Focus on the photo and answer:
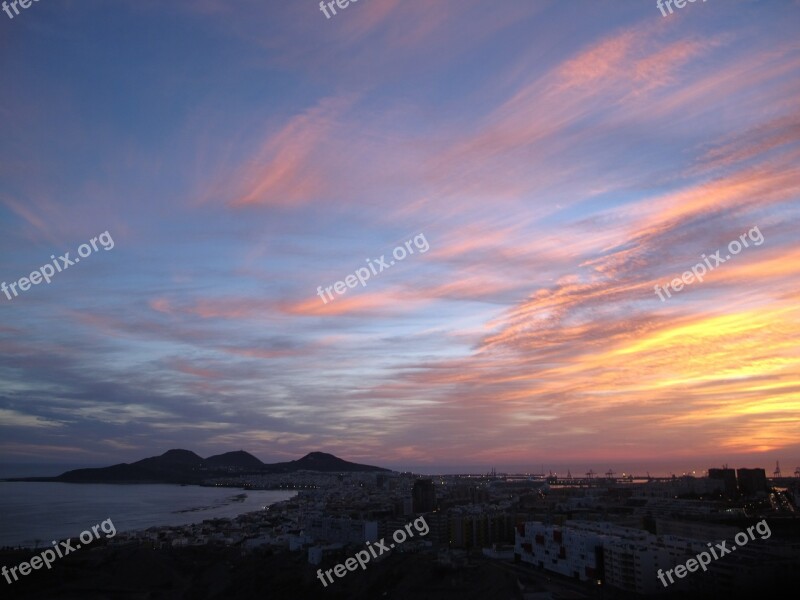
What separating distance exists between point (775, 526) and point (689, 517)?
3969mm

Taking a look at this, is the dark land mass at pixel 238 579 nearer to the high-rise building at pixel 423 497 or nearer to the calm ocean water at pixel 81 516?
the calm ocean water at pixel 81 516

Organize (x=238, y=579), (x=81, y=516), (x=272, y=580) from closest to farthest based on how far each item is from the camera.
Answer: (x=272, y=580)
(x=238, y=579)
(x=81, y=516)

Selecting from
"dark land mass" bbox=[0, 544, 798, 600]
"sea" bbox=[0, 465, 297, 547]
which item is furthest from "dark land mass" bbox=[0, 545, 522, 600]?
"sea" bbox=[0, 465, 297, 547]

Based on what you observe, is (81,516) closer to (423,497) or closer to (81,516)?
(81,516)

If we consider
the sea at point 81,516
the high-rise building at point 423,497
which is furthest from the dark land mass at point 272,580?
the high-rise building at point 423,497

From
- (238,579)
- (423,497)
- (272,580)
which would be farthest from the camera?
(423,497)

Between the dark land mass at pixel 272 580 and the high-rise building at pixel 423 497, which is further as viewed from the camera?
the high-rise building at pixel 423 497

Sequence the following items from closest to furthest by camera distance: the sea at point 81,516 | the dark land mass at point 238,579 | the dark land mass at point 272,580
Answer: the dark land mass at point 272,580 → the dark land mass at point 238,579 → the sea at point 81,516

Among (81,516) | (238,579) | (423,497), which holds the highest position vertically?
(423,497)

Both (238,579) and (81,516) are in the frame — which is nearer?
(238,579)

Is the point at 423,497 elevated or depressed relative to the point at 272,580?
elevated

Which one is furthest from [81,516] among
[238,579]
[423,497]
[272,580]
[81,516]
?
[272,580]

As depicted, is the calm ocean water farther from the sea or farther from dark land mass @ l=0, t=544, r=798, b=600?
dark land mass @ l=0, t=544, r=798, b=600

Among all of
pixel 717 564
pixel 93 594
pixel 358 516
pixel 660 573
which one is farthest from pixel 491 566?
pixel 358 516
